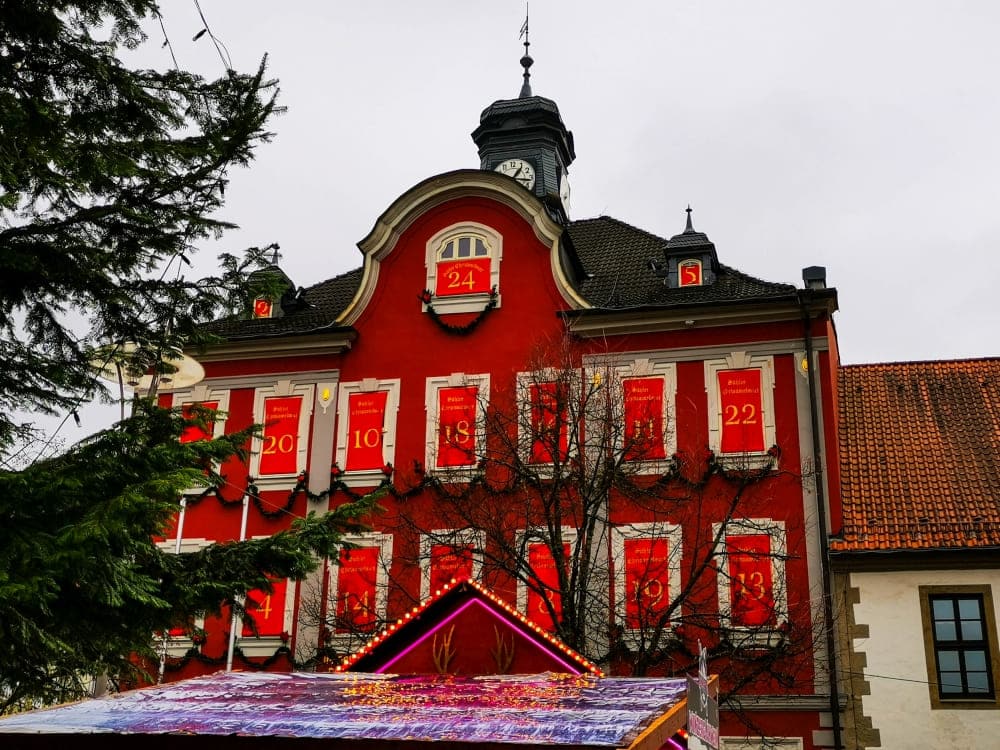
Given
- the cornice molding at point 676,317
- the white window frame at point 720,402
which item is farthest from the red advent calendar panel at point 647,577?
the cornice molding at point 676,317

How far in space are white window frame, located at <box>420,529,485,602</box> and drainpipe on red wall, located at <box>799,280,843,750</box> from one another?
229 inches

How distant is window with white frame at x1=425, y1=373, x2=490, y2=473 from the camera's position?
21.1 m

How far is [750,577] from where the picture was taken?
1934 centimetres

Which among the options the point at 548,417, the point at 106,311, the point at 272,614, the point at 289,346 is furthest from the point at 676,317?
the point at 106,311

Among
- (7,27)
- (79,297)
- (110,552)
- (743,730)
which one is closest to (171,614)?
(110,552)

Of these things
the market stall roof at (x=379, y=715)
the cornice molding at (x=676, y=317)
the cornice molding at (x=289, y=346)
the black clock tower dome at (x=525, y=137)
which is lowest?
the market stall roof at (x=379, y=715)

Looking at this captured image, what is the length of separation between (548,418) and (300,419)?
5662 millimetres

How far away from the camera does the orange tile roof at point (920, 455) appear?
19.0 meters

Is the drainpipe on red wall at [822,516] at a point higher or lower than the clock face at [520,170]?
lower

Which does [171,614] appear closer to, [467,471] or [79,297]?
[79,297]

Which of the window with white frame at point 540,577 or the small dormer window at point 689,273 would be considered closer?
the window with white frame at point 540,577

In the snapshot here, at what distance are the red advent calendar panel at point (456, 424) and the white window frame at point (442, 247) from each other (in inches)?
69.6

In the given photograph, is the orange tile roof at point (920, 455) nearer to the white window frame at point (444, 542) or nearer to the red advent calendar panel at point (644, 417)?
the red advent calendar panel at point (644, 417)

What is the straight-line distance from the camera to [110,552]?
7.79 metres
